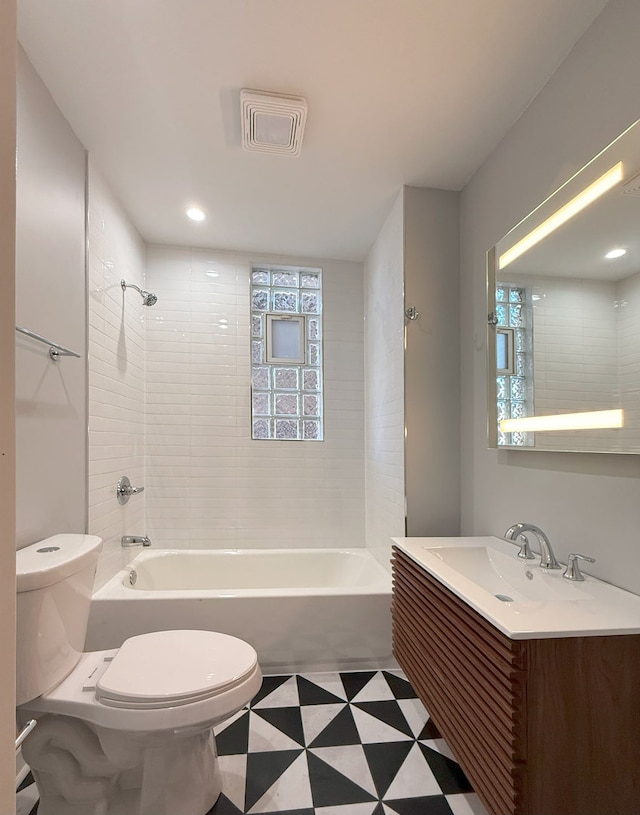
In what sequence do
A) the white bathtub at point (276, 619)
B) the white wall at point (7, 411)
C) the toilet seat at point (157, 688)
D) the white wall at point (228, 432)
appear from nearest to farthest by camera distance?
the white wall at point (7, 411)
the toilet seat at point (157, 688)
the white bathtub at point (276, 619)
the white wall at point (228, 432)

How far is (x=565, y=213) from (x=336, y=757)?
6.89 feet

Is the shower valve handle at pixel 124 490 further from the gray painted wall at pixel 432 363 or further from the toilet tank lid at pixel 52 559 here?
the gray painted wall at pixel 432 363

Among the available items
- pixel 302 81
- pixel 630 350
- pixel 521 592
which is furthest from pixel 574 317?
pixel 302 81

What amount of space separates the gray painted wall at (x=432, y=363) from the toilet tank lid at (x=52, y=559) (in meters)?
1.47

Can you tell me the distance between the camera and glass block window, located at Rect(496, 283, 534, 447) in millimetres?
1669

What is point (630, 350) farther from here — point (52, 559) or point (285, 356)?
point (285, 356)

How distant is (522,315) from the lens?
1699mm

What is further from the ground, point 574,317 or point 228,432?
point 574,317

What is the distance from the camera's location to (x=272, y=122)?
1726mm

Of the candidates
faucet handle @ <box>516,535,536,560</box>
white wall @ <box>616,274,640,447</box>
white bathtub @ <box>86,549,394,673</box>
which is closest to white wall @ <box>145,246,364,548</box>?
white bathtub @ <box>86,549,394,673</box>

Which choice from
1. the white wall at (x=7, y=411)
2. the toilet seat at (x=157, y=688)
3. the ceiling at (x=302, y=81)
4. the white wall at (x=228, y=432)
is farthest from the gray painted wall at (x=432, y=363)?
the white wall at (x=7, y=411)

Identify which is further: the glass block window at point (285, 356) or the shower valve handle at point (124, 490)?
the glass block window at point (285, 356)

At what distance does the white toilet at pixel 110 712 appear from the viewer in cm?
121

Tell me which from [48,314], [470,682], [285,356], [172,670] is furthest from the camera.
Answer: [285,356]
